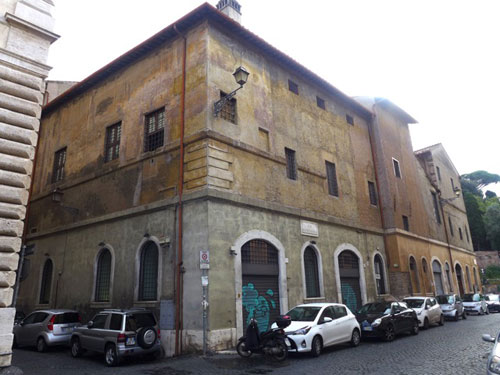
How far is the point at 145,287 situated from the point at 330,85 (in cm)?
1417

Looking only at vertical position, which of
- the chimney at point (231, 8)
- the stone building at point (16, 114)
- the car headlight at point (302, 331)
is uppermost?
the chimney at point (231, 8)

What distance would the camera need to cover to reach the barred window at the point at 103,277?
15703 mm

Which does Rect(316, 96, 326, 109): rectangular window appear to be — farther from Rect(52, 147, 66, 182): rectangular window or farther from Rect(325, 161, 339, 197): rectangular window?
Rect(52, 147, 66, 182): rectangular window

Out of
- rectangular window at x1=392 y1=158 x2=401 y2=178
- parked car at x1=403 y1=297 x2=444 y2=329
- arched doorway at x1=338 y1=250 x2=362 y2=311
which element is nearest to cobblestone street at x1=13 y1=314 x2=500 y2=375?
parked car at x1=403 y1=297 x2=444 y2=329

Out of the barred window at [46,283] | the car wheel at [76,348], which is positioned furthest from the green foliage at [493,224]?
the car wheel at [76,348]

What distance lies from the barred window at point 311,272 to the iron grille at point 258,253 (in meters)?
2.44

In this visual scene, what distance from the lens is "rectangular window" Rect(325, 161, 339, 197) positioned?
65.2 ft

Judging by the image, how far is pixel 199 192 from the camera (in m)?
13.0

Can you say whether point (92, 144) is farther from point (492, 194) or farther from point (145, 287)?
point (492, 194)

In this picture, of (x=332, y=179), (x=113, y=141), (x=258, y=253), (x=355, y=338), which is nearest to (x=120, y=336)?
(x=258, y=253)

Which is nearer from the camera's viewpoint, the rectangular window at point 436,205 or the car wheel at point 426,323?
the car wheel at point 426,323

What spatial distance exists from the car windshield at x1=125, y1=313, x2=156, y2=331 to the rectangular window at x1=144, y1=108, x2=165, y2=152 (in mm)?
6921

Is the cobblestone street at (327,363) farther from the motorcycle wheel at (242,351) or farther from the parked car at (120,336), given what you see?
the parked car at (120,336)

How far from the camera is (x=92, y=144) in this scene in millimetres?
18391
